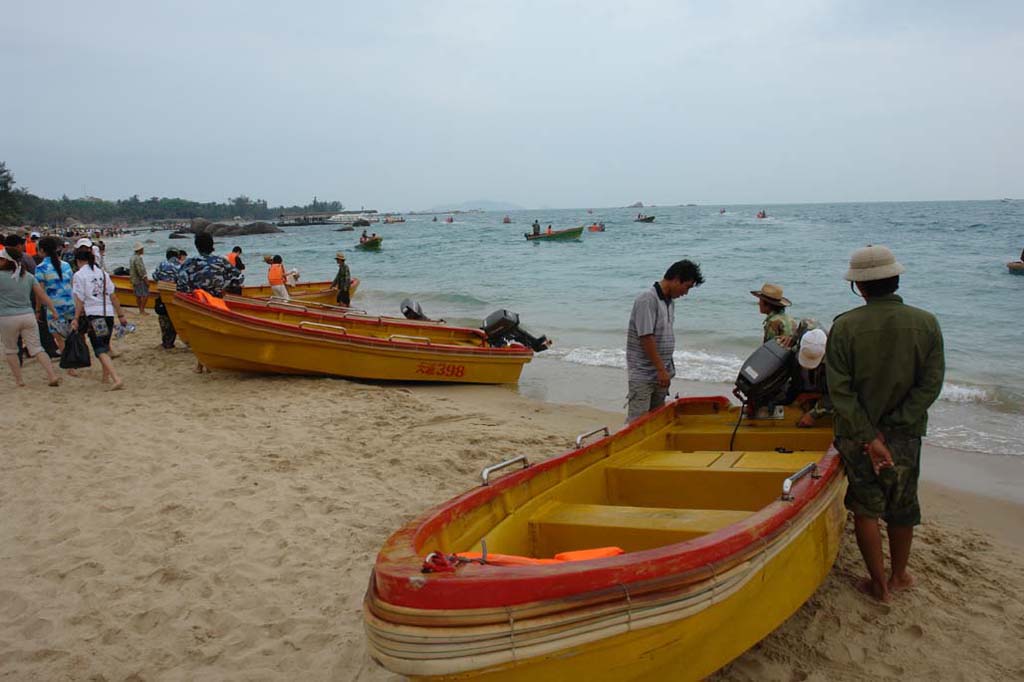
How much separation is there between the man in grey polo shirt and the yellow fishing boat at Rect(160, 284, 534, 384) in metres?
4.46

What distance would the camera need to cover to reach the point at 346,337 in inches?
354

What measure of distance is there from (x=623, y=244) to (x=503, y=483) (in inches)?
1584

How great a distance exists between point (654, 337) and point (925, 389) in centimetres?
210

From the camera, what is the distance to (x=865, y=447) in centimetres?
342

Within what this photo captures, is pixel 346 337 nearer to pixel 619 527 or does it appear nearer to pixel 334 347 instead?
pixel 334 347

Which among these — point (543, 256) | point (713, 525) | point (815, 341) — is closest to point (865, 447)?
point (713, 525)

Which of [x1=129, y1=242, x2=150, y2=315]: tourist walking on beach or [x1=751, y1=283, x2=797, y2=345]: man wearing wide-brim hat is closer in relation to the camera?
[x1=751, y1=283, x2=797, y2=345]: man wearing wide-brim hat

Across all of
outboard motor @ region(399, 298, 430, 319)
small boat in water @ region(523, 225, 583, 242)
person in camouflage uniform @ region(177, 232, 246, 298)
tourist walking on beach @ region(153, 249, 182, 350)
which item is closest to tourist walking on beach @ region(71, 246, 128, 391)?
person in camouflage uniform @ region(177, 232, 246, 298)

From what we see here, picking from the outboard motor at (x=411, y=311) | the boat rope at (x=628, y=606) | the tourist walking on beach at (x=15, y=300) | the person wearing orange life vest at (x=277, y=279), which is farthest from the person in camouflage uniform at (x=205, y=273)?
the boat rope at (x=628, y=606)

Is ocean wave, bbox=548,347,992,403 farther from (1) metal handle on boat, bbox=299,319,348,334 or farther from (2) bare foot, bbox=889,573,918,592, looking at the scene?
(2) bare foot, bbox=889,573,918,592

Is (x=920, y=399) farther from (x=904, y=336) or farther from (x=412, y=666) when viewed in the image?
(x=412, y=666)

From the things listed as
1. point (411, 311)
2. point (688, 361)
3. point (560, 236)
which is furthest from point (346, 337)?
point (560, 236)

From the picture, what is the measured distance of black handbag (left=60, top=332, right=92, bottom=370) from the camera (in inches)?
308

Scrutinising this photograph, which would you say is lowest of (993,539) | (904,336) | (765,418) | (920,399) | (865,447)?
(993,539)
